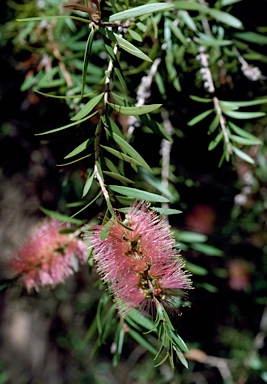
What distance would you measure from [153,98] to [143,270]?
590mm

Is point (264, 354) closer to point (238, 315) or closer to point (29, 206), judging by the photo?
point (238, 315)

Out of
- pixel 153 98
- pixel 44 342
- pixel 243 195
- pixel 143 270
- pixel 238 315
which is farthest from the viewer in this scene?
pixel 44 342

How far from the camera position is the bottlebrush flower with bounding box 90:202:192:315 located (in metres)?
0.67

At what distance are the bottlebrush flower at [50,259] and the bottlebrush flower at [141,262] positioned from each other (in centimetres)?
23

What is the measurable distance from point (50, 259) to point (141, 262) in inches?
12.4

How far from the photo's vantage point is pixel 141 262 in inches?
26.5

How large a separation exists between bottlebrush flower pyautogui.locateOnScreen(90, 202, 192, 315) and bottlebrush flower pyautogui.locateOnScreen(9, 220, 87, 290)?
233 mm

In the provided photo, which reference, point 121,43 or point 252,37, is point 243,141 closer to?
point 252,37

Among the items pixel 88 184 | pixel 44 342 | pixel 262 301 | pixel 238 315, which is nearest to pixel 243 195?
pixel 262 301

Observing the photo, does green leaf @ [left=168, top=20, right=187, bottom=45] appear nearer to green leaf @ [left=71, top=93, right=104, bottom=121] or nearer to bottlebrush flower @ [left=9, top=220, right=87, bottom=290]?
green leaf @ [left=71, top=93, right=104, bottom=121]

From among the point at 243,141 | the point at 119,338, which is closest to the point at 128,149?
the point at 243,141

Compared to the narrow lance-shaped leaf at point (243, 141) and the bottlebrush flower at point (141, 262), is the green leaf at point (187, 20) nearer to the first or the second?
the narrow lance-shaped leaf at point (243, 141)

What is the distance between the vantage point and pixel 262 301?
5.29 feet

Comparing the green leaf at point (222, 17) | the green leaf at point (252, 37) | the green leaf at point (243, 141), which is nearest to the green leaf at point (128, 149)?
the green leaf at point (243, 141)
